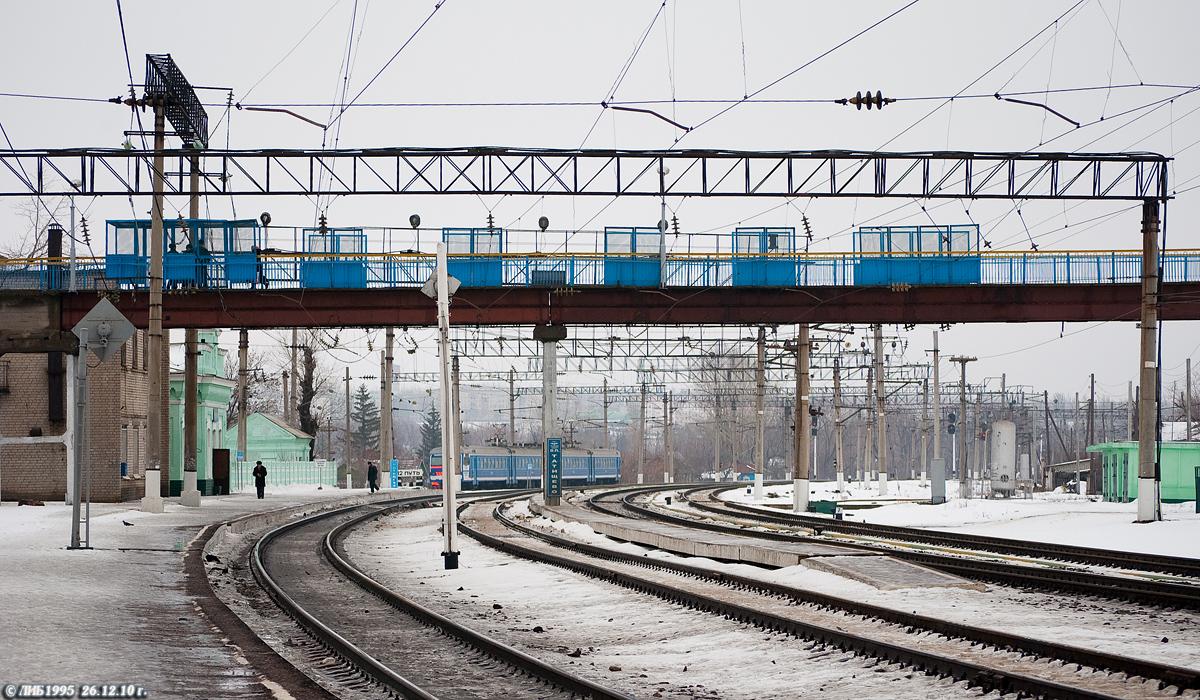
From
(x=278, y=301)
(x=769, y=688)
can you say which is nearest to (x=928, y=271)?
(x=278, y=301)

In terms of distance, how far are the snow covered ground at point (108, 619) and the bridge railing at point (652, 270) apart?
14.5 meters

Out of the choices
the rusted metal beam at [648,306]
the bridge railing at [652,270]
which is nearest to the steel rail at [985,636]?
the rusted metal beam at [648,306]

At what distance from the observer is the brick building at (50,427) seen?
136ft

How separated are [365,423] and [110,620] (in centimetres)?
13080

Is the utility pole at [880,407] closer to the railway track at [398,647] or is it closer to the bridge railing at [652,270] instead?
the bridge railing at [652,270]

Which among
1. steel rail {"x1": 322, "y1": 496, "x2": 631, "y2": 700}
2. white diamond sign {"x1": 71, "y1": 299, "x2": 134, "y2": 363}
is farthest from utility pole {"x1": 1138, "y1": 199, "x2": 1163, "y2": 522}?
white diamond sign {"x1": 71, "y1": 299, "x2": 134, "y2": 363}

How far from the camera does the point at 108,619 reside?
47.1ft

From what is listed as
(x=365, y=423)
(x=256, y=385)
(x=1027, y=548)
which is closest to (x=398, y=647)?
(x=1027, y=548)

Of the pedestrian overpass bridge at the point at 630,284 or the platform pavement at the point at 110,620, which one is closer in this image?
the platform pavement at the point at 110,620

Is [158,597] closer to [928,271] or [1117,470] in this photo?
[928,271]

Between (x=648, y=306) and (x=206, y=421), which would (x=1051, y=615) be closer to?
(x=648, y=306)

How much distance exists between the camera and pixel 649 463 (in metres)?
152

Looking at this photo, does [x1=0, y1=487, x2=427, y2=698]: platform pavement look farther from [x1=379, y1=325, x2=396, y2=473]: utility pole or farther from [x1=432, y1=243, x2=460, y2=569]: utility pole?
[x1=379, y1=325, x2=396, y2=473]: utility pole

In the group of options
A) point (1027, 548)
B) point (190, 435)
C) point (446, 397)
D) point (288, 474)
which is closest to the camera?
point (446, 397)
